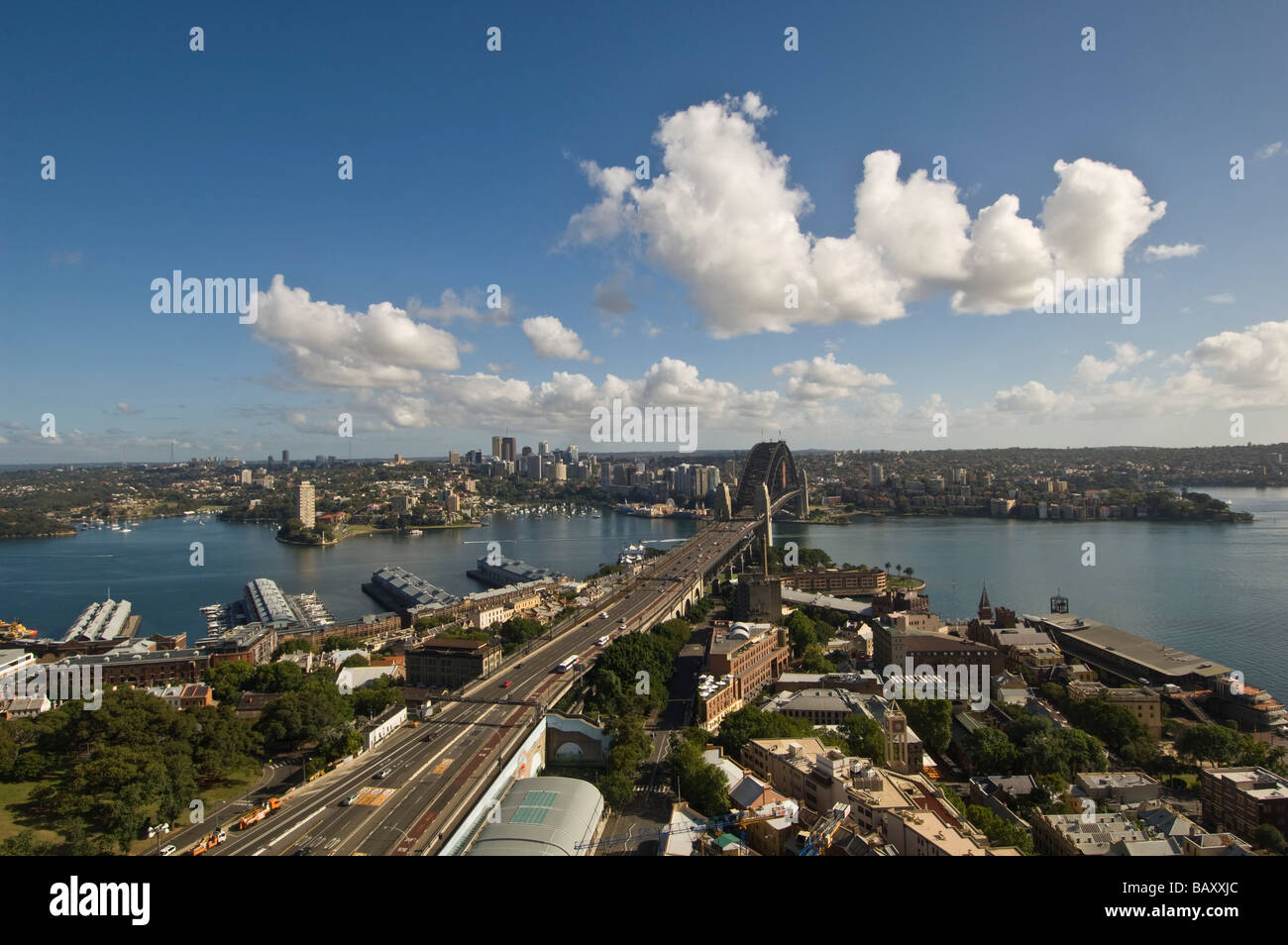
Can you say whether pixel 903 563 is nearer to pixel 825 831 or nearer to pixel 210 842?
pixel 825 831

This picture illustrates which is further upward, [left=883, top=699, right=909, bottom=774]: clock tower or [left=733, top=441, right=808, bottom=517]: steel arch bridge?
[left=733, top=441, right=808, bottom=517]: steel arch bridge

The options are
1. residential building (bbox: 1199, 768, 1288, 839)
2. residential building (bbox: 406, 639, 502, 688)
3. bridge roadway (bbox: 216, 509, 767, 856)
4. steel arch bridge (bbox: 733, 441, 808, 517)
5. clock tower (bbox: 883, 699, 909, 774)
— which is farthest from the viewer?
steel arch bridge (bbox: 733, 441, 808, 517)

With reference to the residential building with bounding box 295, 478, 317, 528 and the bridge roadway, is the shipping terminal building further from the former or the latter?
the residential building with bounding box 295, 478, 317, 528

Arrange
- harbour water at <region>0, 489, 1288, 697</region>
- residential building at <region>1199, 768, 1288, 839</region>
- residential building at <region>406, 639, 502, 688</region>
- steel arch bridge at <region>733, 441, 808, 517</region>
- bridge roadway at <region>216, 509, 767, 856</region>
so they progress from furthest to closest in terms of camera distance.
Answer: steel arch bridge at <region>733, 441, 808, 517</region> < harbour water at <region>0, 489, 1288, 697</region> < residential building at <region>406, 639, 502, 688</region> < residential building at <region>1199, 768, 1288, 839</region> < bridge roadway at <region>216, 509, 767, 856</region>

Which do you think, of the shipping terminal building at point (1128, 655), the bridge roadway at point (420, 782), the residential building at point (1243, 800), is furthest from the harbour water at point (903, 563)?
the bridge roadway at point (420, 782)

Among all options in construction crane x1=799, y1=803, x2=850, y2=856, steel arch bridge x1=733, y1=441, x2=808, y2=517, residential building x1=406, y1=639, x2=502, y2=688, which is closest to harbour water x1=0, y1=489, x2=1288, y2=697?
steel arch bridge x1=733, y1=441, x2=808, y2=517
